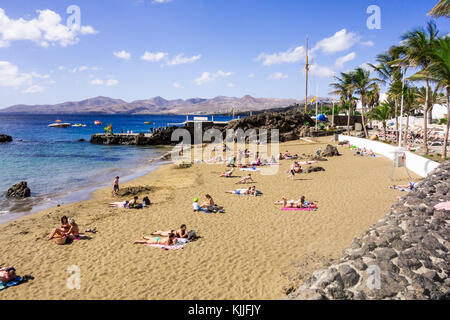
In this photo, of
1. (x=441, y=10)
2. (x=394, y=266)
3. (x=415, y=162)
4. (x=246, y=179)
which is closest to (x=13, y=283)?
(x=394, y=266)

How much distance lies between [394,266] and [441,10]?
40.4 feet

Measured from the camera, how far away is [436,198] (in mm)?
7789

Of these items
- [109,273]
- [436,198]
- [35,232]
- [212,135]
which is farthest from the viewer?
[212,135]

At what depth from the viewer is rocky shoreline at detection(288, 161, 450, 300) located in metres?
4.37

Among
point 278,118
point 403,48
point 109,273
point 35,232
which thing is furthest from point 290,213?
point 278,118

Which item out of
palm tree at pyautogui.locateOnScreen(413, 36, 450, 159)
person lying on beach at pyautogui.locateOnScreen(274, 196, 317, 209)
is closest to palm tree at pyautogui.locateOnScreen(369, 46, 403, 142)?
palm tree at pyautogui.locateOnScreen(413, 36, 450, 159)

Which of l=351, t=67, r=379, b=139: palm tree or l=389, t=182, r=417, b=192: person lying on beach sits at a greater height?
l=351, t=67, r=379, b=139: palm tree

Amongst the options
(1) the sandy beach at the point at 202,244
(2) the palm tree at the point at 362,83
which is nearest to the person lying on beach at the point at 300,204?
(1) the sandy beach at the point at 202,244

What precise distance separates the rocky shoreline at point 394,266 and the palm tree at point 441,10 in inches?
373

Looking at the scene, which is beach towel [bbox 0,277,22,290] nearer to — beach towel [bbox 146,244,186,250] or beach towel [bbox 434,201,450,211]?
beach towel [bbox 146,244,186,250]

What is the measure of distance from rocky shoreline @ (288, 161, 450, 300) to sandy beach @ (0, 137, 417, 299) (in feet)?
5.23

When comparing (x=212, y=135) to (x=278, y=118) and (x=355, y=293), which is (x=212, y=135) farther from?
(x=355, y=293)

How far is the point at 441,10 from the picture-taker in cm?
1197
